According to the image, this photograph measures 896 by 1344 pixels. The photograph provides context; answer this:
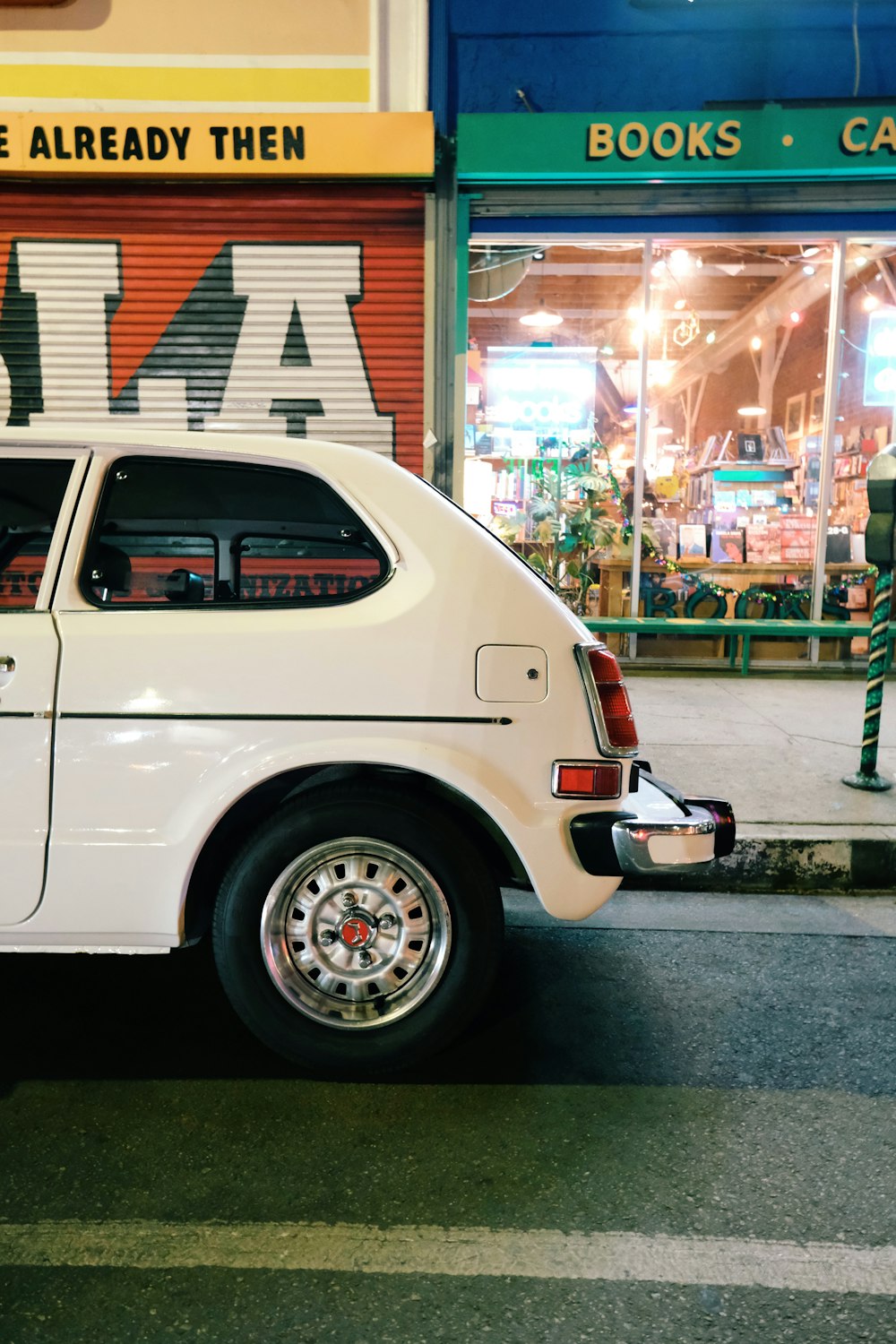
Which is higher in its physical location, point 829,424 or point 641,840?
point 829,424

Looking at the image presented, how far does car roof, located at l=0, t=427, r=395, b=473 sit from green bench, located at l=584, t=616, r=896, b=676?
21.0 ft

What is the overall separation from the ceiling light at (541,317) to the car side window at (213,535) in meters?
6.84

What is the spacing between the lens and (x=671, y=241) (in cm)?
925

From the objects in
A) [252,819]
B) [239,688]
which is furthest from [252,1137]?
[239,688]

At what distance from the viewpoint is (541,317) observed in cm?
966

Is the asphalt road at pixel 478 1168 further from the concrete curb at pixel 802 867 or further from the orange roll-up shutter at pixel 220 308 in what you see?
the orange roll-up shutter at pixel 220 308

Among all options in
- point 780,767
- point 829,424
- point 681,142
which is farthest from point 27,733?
point 829,424

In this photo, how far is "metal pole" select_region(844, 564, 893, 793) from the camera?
5762 millimetres

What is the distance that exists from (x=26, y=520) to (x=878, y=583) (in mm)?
4399

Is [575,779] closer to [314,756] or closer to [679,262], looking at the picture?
[314,756]

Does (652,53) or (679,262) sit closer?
(652,53)

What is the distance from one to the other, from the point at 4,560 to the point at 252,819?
1.25 meters

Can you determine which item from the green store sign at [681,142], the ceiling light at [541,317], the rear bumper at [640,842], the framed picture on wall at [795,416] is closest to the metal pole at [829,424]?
the framed picture on wall at [795,416]

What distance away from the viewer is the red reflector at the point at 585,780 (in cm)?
309
